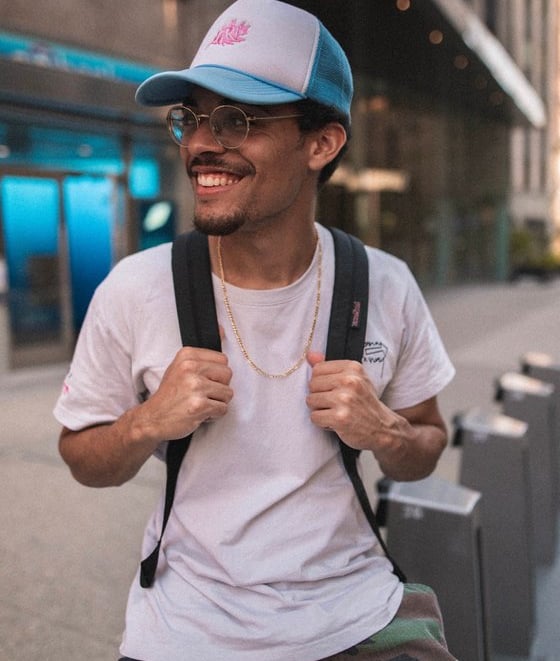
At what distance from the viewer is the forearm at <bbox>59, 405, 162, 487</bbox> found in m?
1.59

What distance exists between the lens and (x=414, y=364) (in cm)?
191

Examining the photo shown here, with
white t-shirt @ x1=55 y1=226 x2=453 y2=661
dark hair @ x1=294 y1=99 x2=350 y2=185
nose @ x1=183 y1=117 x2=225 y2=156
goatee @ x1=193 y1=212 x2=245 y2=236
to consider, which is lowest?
white t-shirt @ x1=55 y1=226 x2=453 y2=661

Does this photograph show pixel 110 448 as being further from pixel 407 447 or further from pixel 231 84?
pixel 231 84

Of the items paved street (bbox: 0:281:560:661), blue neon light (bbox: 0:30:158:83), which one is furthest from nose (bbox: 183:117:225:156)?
blue neon light (bbox: 0:30:158:83)

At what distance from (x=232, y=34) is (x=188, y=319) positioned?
1.93 ft

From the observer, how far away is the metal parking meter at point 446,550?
2.64 m

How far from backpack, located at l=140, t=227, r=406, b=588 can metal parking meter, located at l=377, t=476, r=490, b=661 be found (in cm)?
87

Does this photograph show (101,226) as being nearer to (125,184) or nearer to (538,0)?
(125,184)

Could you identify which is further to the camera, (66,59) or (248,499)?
(66,59)

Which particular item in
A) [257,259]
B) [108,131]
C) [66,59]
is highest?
[66,59]

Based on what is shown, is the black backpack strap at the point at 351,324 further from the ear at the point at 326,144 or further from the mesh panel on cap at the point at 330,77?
the mesh panel on cap at the point at 330,77

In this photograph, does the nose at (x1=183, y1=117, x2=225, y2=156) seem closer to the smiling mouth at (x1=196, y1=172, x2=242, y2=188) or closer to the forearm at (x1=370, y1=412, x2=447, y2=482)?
the smiling mouth at (x1=196, y1=172, x2=242, y2=188)

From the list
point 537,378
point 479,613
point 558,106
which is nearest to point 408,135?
point 537,378

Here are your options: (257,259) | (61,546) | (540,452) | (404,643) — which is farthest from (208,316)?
(540,452)
